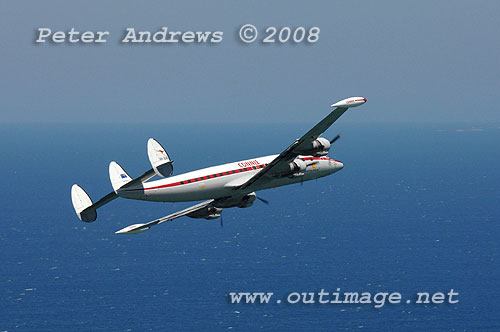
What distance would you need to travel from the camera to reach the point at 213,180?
7931cm

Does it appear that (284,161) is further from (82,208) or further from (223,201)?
(82,208)

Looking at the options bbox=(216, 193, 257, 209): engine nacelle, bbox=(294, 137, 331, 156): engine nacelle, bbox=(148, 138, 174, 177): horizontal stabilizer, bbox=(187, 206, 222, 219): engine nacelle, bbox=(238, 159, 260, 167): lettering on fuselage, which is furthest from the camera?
bbox=(187, 206, 222, 219): engine nacelle

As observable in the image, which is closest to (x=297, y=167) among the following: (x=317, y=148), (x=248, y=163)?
(x=317, y=148)

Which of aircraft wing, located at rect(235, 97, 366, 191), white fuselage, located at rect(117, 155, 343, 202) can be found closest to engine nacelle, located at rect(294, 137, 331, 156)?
aircraft wing, located at rect(235, 97, 366, 191)

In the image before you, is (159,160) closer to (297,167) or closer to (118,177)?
(118,177)

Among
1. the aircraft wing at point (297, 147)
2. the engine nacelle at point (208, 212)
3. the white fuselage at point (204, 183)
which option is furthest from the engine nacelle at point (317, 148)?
the engine nacelle at point (208, 212)

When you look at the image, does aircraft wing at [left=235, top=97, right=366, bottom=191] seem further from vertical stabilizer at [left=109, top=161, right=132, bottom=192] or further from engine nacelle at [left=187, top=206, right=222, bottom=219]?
vertical stabilizer at [left=109, top=161, right=132, bottom=192]

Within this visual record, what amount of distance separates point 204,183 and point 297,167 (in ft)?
38.6

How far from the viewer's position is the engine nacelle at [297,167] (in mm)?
82312

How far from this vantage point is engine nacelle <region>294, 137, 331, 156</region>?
7844cm

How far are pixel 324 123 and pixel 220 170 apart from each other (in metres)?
14.1

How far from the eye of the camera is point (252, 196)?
85.0 meters

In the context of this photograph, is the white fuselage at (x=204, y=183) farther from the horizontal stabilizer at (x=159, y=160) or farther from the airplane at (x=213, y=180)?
the horizontal stabilizer at (x=159, y=160)

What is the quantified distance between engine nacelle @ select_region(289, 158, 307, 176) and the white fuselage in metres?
0.55
